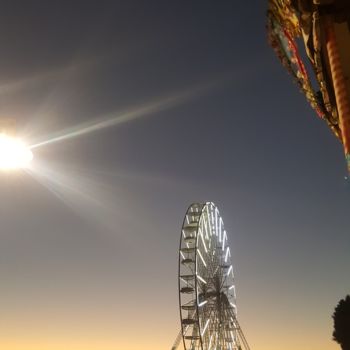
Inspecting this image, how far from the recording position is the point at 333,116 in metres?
11.7

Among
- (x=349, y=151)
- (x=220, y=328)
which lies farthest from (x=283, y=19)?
(x=220, y=328)

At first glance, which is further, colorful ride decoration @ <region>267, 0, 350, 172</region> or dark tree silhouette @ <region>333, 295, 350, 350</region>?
dark tree silhouette @ <region>333, 295, 350, 350</region>

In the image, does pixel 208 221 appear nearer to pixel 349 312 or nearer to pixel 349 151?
pixel 349 312

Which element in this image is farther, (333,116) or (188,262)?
(188,262)

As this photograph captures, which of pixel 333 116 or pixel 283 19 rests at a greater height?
pixel 283 19

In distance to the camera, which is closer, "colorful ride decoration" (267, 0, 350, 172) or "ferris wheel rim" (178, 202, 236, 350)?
"colorful ride decoration" (267, 0, 350, 172)

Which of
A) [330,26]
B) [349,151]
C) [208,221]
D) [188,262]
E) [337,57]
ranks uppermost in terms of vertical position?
[208,221]

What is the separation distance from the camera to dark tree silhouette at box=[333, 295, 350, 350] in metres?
25.3

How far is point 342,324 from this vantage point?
25.9m

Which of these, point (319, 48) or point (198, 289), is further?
point (198, 289)

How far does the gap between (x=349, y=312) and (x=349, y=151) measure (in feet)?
69.2

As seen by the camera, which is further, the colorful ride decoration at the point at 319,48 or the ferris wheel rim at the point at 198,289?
the ferris wheel rim at the point at 198,289

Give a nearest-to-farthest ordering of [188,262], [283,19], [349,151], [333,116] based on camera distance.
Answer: [349,151]
[333,116]
[283,19]
[188,262]

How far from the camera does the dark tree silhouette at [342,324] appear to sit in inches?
997
